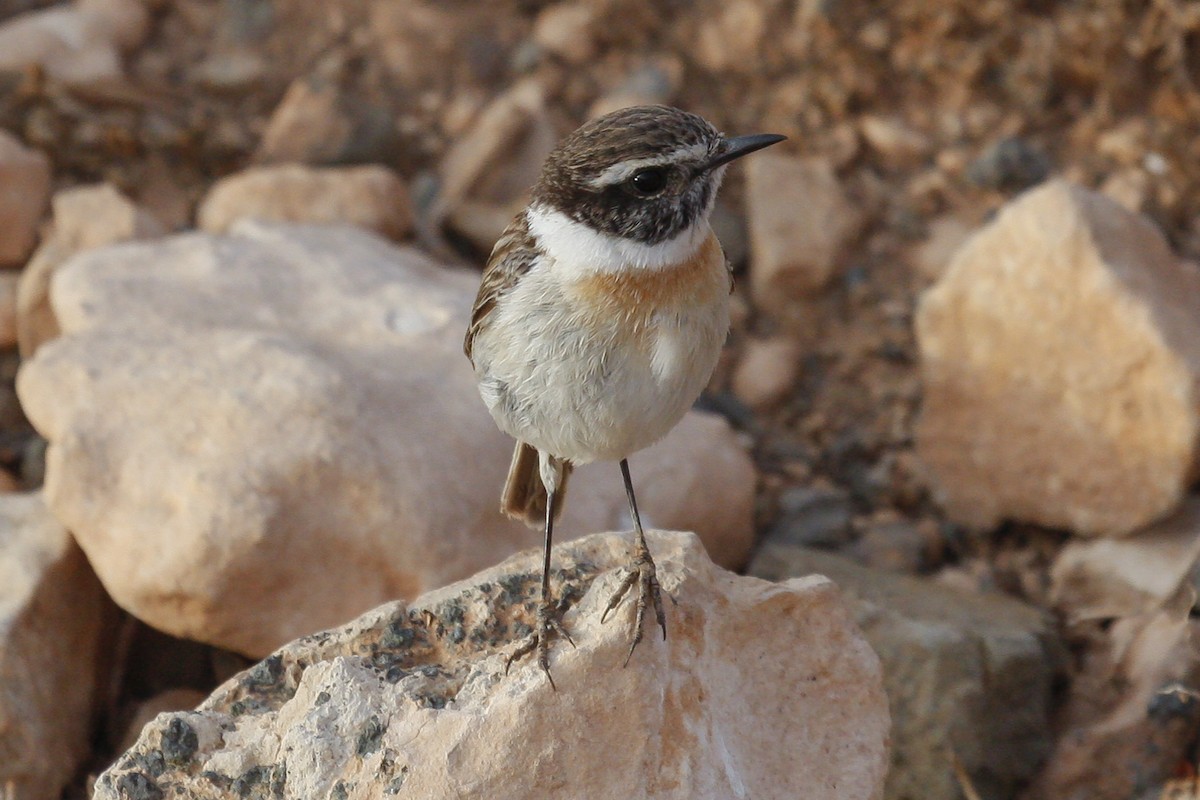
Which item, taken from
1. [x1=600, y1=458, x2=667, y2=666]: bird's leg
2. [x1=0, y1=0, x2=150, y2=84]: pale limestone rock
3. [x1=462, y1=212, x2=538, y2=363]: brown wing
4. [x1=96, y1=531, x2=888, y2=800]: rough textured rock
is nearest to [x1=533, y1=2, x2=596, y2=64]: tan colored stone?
[x1=0, y1=0, x2=150, y2=84]: pale limestone rock

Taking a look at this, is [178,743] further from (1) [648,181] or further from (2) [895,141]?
(2) [895,141]

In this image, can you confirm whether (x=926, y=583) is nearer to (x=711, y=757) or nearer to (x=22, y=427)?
Answer: (x=711, y=757)

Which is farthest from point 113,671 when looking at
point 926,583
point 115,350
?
point 926,583

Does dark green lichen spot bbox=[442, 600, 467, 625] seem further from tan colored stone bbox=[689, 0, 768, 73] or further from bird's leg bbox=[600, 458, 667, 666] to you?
tan colored stone bbox=[689, 0, 768, 73]

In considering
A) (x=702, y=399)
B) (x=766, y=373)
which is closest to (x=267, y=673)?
(x=702, y=399)

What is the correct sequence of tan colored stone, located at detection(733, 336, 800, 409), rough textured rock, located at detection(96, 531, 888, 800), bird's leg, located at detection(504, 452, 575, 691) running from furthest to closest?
1. tan colored stone, located at detection(733, 336, 800, 409)
2. bird's leg, located at detection(504, 452, 575, 691)
3. rough textured rock, located at detection(96, 531, 888, 800)

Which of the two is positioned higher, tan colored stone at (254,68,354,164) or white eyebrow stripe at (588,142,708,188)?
white eyebrow stripe at (588,142,708,188)

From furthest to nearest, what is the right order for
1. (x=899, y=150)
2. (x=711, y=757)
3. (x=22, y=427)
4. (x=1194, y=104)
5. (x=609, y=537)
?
1. (x=899, y=150)
2. (x=1194, y=104)
3. (x=22, y=427)
4. (x=609, y=537)
5. (x=711, y=757)
